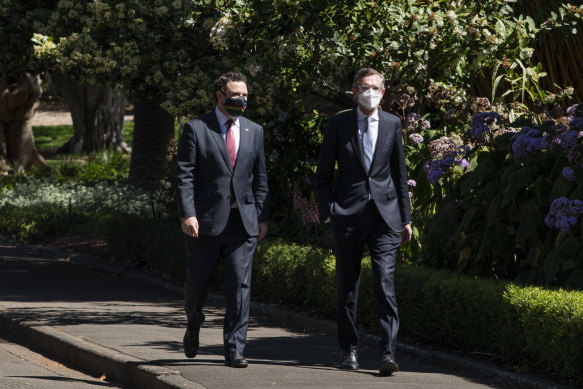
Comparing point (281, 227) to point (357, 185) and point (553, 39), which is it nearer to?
point (553, 39)

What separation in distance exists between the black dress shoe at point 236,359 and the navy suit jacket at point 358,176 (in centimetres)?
110

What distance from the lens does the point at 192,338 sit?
272 inches

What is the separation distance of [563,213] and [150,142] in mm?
11370

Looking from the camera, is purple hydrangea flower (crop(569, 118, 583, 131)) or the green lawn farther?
the green lawn

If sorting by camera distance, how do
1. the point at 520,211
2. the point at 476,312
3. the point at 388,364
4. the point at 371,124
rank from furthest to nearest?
the point at 520,211 → the point at 476,312 → the point at 371,124 → the point at 388,364

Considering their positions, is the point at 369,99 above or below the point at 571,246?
above

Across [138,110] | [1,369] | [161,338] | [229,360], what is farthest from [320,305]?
[138,110]

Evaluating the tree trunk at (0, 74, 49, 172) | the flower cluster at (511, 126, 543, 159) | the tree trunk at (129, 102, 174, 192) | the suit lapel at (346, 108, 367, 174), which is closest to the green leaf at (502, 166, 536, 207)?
the flower cluster at (511, 126, 543, 159)

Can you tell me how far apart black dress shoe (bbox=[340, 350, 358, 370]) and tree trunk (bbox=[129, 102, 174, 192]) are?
425 inches

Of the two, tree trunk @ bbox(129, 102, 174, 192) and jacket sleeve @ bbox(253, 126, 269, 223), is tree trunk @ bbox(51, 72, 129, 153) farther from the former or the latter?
jacket sleeve @ bbox(253, 126, 269, 223)

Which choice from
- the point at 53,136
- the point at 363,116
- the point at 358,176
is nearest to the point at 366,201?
the point at 358,176

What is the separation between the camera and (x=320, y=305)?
29.7 ft

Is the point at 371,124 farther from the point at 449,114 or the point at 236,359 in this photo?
the point at 449,114

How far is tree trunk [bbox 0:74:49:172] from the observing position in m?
24.6
